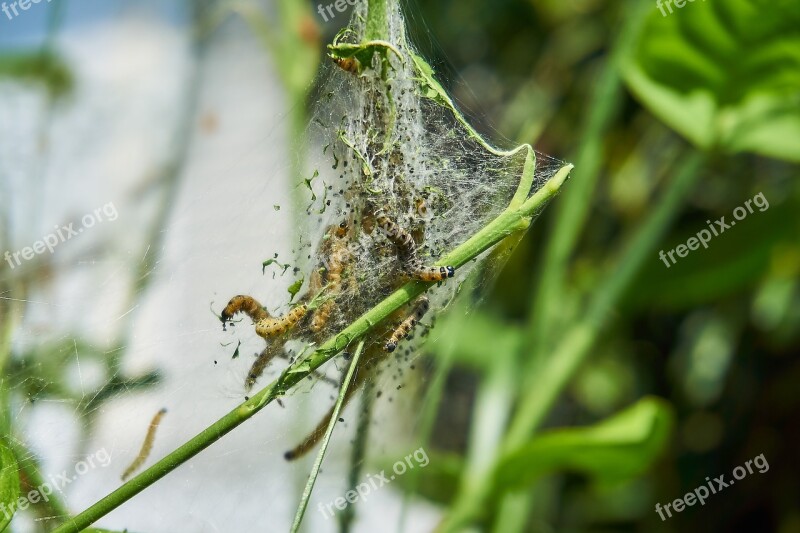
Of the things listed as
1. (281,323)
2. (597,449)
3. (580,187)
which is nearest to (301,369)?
(281,323)

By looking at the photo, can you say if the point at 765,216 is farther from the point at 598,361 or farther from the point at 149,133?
the point at 149,133

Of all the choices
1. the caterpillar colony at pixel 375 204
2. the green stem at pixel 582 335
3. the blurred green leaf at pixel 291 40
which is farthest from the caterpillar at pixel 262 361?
the green stem at pixel 582 335

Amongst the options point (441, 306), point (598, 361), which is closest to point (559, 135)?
point (598, 361)

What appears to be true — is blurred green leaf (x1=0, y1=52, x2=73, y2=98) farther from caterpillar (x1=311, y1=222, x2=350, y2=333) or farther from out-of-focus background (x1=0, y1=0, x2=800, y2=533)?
caterpillar (x1=311, y1=222, x2=350, y2=333)

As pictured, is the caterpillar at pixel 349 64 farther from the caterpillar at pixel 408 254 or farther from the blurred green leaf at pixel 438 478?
the blurred green leaf at pixel 438 478

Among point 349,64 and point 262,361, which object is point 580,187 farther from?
point 262,361

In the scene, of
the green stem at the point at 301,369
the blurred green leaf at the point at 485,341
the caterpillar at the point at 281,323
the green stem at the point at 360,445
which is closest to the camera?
the green stem at the point at 301,369
